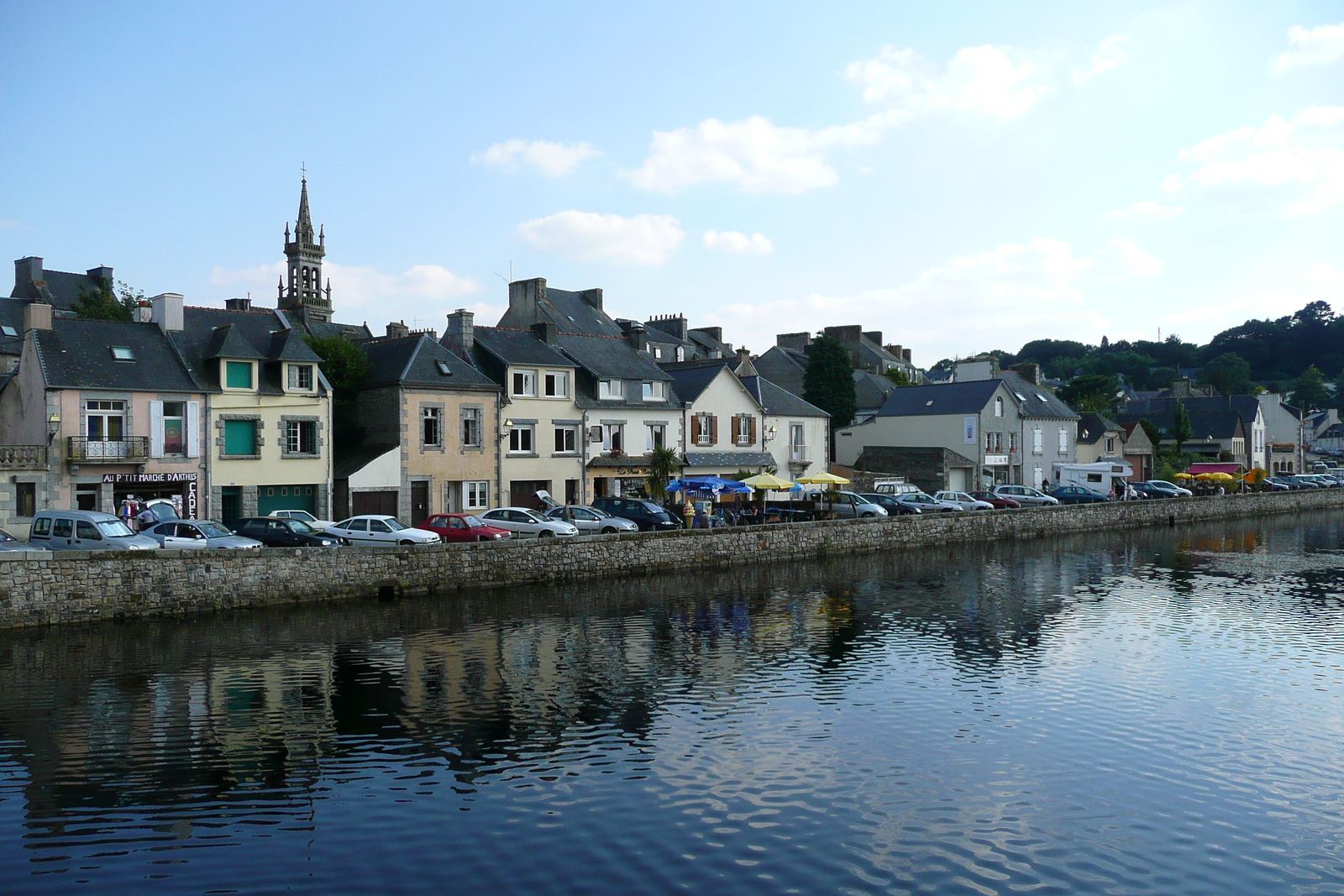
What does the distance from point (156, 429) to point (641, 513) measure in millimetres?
19260

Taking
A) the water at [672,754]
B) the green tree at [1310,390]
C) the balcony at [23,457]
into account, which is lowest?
the water at [672,754]

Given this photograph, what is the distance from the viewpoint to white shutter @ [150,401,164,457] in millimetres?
39219

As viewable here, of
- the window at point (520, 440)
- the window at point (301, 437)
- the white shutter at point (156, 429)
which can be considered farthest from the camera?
the window at point (520, 440)

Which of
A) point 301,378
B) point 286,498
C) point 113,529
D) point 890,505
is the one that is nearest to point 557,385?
point 301,378

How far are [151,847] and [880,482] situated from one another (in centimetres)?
5188

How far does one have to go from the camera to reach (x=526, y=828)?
13.4 meters

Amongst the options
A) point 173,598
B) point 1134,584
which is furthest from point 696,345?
point 173,598

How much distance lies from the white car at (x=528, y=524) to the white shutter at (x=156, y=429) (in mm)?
12526

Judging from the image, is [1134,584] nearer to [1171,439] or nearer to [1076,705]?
[1076,705]

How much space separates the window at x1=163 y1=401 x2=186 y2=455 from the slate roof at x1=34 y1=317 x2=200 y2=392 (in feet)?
2.39

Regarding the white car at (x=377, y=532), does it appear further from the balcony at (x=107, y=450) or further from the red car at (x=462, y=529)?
the balcony at (x=107, y=450)

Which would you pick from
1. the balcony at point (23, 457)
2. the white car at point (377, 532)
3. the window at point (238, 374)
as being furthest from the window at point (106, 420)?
the white car at point (377, 532)

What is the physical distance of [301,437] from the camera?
142ft

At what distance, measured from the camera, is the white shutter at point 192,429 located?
40188 millimetres
